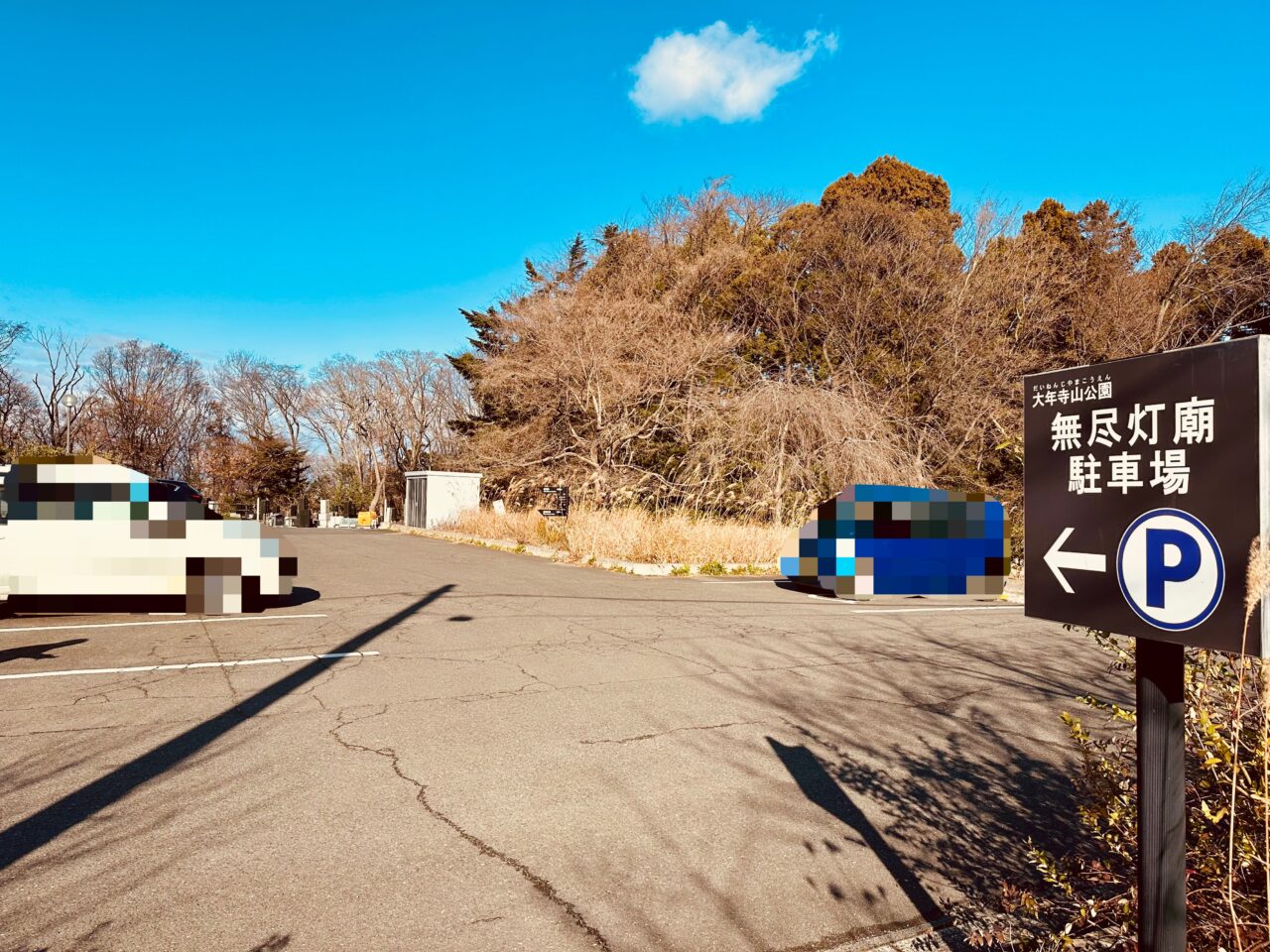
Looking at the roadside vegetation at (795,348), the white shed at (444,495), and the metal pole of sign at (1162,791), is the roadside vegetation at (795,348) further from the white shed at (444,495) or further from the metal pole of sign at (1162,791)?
the metal pole of sign at (1162,791)

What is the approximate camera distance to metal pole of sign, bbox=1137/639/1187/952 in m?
1.98

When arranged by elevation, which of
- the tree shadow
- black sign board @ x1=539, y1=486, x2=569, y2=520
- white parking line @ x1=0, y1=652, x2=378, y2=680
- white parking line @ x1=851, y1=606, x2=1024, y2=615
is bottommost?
white parking line @ x1=851, y1=606, x2=1024, y2=615

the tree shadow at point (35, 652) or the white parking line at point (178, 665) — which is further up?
the tree shadow at point (35, 652)

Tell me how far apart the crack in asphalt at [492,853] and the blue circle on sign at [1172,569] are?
2.08 meters

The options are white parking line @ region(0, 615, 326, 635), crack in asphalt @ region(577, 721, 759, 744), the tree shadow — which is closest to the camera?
crack in asphalt @ region(577, 721, 759, 744)

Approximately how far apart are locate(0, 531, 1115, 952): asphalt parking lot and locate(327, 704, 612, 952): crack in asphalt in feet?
0.05

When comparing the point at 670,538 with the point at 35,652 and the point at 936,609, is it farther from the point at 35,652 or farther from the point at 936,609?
the point at 35,652

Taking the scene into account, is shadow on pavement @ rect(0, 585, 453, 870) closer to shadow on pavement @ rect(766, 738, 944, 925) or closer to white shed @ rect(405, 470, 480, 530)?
shadow on pavement @ rect(766, 738, 944, 925)

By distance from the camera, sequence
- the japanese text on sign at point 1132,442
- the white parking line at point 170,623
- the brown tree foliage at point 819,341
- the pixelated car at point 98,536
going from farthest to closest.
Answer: the brown tree foliage at point 819,341 → the white parking line at point 170,623 → the pixelated car at point 98,536 → the japanese text on sign at point 1132,442

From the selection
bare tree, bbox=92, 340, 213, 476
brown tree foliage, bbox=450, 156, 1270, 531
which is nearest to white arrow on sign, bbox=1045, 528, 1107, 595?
brown tree foliage, bbox=450, 156, 1270, 531

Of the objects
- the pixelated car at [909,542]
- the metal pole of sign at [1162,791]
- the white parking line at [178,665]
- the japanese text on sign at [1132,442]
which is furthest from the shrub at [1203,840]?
the pixelated car at [909,542]

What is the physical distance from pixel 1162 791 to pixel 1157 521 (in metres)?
0.70

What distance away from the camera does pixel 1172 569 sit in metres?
1.89

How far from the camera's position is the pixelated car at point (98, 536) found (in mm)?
8430
